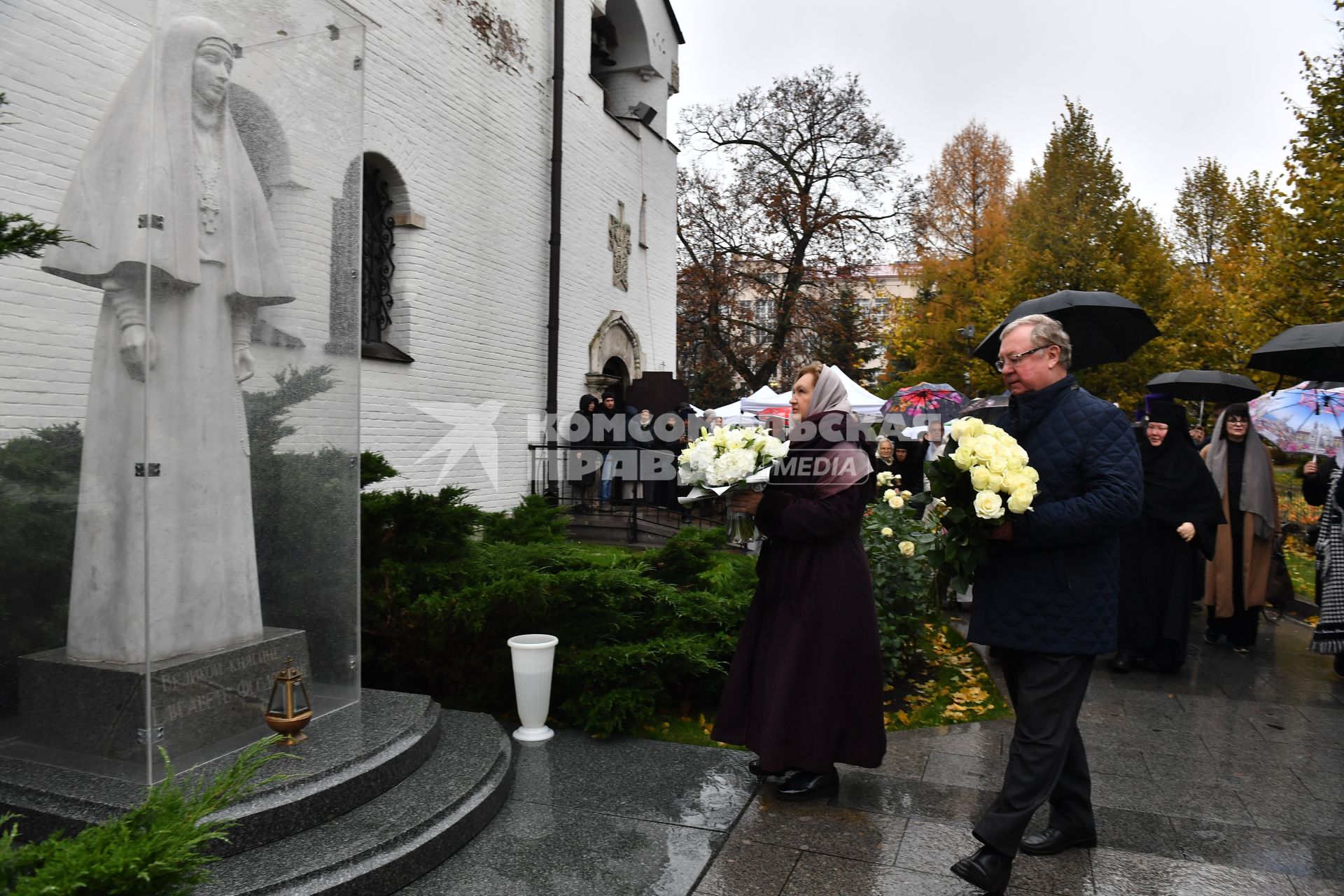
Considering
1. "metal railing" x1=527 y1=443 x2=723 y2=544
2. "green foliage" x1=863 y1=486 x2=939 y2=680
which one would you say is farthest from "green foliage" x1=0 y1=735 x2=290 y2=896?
"metal railing" x1=527 y1=443 x2=723 y2=544

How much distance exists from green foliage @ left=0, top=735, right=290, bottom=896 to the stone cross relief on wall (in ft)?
48.4

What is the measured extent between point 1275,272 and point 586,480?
10.4 metres

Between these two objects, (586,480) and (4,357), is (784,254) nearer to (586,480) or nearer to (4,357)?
(586,480)

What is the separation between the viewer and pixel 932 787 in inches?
180

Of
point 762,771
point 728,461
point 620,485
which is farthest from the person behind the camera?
point 620,485

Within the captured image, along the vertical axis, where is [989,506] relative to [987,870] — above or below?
A: above

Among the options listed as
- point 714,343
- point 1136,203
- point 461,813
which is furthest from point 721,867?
point 714,343

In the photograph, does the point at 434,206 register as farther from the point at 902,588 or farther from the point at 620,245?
the point at 902,588

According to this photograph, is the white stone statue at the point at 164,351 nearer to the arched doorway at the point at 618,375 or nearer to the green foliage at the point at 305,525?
the green foliage at the point at 305,525

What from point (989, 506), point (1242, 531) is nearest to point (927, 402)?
point (1242, 531)

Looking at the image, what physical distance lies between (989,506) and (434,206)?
9531mm

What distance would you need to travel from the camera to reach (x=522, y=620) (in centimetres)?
550

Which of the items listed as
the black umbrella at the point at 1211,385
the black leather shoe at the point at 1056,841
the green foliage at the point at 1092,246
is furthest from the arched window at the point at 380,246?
the green foliage at the point at 1092,246

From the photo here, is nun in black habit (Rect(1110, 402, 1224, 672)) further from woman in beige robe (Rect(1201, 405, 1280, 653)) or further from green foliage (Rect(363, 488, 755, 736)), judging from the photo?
green foliage (Rect(363, 488, 755, 736))
